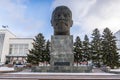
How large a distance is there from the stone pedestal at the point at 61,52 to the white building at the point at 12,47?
126 feet

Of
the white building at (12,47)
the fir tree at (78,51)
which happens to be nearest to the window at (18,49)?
the white building at (12,47)

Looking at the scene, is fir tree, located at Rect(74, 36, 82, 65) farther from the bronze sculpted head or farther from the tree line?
the bronze sculpted head

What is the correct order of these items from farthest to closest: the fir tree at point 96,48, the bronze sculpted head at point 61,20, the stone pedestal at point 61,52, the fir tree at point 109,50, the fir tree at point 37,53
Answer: the fir tree at point 37,53 < the fir tree at point 96,48 < the fir tree at point 109,50 < the bronze sculpted head at point 61,20 < the stone pedestal at point 61,52

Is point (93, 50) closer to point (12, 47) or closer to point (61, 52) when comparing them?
point (61, 52)

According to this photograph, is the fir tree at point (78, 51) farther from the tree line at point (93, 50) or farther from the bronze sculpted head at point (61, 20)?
the bronze sculpted head at point (61, 20)

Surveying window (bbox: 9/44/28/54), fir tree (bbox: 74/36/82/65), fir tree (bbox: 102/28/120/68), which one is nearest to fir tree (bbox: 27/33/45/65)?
fir tree (bbox: 74/36/82/65)

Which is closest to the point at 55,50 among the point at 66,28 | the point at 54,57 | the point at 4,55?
the point at 54,57

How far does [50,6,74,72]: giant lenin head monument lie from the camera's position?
17.0m

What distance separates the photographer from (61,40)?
17609 mm

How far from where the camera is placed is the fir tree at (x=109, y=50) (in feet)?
99.2

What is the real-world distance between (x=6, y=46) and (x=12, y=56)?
3.70 metres

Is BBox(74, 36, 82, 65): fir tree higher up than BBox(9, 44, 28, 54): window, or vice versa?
BBox(9, 44, 28, 54): window

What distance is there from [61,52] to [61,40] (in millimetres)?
1248

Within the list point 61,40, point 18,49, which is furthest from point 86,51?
point 18,49
